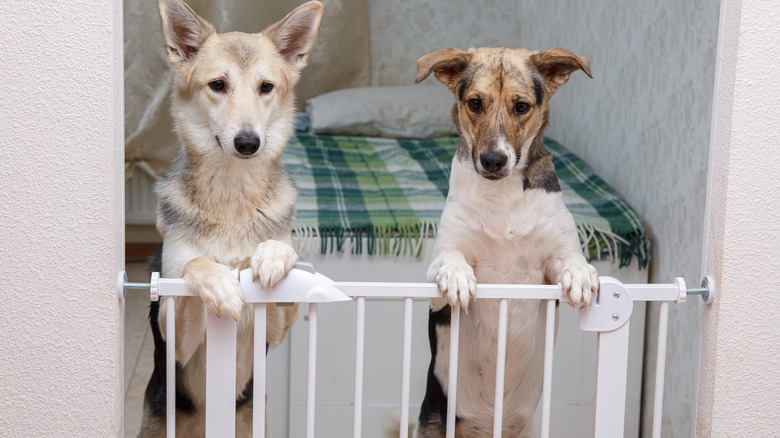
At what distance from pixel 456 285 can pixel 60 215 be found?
748 mm

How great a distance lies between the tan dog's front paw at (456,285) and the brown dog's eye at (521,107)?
0.47 meters

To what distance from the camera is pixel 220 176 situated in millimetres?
1939

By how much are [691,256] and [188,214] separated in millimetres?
1585

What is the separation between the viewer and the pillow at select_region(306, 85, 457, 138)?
4.43m

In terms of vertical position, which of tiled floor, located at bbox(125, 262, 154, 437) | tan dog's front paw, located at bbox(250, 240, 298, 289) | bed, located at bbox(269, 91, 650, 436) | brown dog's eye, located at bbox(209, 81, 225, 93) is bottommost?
tiled floor, located at bbox(125, 262, 154, 437)

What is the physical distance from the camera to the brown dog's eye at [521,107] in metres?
1.98

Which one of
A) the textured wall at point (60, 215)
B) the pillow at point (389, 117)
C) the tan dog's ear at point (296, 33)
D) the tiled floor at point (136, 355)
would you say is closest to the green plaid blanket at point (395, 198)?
the pillow at point (389, 117)

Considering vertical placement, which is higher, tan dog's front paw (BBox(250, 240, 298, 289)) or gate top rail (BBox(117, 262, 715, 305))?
tan dog's front paw (BBox(250, 240, 298, 289))

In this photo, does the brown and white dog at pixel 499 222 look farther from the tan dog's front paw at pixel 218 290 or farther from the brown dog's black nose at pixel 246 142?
the tan dog's front paw at pixel 218 290

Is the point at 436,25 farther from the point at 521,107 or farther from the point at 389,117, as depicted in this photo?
the point at 521,107

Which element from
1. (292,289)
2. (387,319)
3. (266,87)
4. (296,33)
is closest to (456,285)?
(292,289)

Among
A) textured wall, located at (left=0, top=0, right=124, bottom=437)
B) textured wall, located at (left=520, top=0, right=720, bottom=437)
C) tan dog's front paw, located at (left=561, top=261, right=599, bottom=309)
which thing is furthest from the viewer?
textured wall, located at (left=520, top=0, right=720, bottom=437)

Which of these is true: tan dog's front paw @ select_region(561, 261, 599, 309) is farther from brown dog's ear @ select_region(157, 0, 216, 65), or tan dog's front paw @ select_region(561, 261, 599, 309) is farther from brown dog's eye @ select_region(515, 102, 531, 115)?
brown dog's ear @ select_region(157, 0, 216, 65)

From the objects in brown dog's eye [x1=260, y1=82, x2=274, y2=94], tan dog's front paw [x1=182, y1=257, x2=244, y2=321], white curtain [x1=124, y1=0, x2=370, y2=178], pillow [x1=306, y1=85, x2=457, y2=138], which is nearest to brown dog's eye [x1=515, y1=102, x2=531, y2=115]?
brown dog's eye [x1=260, y1=82, x2=274, y2=94]
